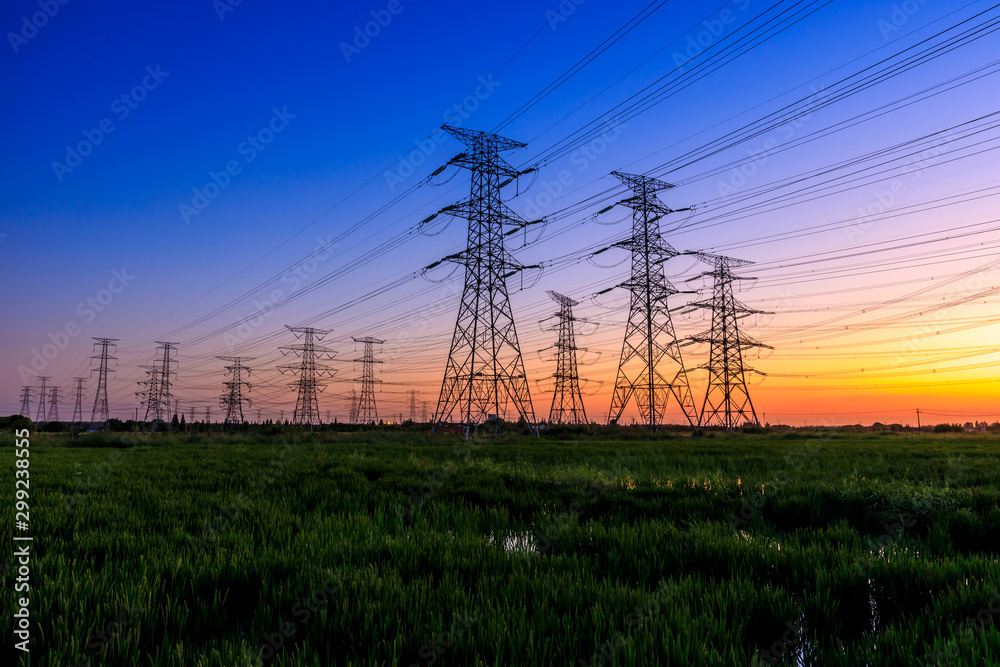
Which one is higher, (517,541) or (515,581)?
(515,581)

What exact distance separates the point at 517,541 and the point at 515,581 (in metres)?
2.17

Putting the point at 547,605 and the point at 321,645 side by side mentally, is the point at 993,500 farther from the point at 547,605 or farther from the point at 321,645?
the point at 321,645

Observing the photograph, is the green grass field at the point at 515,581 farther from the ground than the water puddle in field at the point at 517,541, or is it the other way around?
the green grass field at the point at 515,581

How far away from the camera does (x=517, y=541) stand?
20.8 feet

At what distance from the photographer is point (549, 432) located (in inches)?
1737

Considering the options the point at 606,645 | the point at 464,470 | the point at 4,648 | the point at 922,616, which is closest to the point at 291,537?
the point at 4,648

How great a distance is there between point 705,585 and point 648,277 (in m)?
40.7

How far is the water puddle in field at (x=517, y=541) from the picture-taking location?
5.67 meters

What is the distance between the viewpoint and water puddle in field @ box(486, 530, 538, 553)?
5.67 metres

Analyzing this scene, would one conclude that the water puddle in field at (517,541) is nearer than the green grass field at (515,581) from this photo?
No

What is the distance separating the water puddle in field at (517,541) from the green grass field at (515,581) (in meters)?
0.04

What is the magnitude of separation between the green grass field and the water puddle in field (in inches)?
1.5

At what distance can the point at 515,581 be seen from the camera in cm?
424

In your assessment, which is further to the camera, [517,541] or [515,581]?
[517,541]
